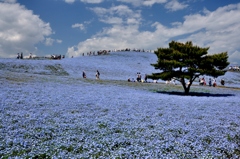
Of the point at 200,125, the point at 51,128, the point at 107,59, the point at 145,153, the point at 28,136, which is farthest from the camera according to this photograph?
the point at 107,59

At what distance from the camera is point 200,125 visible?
14.0m

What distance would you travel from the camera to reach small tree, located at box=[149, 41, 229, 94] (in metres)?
32.7

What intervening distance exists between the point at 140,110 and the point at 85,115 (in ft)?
14.6

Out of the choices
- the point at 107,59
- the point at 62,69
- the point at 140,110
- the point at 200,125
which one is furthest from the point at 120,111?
the point at 107,59

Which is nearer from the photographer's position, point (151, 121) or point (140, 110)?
point (151, 121)

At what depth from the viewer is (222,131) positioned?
42.7 ft

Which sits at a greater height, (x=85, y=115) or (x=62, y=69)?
(x=62, y=69)

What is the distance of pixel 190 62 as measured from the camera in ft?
109

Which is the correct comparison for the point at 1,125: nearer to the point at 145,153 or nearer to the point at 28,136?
the point at 28,136

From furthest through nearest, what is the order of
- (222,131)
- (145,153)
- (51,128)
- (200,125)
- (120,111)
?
(120,111)
(200,125)
(222,131)
(51,128)
(145,153)

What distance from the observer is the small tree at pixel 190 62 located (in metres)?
32.7

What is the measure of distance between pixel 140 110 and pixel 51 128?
7585mm

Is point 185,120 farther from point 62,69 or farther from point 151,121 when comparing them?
point 62,69

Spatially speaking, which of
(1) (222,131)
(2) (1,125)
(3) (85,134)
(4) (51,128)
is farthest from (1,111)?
(1) (222,131)
